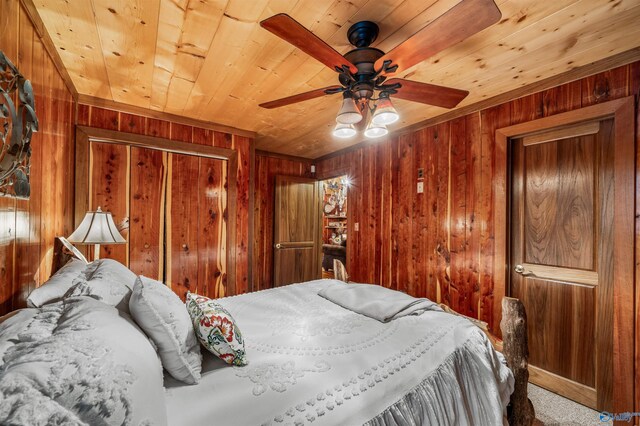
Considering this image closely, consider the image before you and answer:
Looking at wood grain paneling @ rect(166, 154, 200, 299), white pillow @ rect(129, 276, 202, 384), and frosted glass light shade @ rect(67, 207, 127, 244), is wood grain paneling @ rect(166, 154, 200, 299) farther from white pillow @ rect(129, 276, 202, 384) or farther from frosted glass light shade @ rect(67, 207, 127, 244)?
white pillow @ rect(129, 276, 202, 384)

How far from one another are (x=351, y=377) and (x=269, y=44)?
6.27 ft

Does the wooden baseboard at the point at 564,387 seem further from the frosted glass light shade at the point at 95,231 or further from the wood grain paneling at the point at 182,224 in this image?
the frosted glass light shade at the point at 95,231

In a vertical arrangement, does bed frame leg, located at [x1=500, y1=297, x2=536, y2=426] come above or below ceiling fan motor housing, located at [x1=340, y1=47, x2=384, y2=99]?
below

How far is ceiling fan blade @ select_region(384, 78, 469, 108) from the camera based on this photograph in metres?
1.67

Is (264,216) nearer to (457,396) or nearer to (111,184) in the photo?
→ (111,184)

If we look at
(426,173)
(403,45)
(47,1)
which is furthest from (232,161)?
(403,45)

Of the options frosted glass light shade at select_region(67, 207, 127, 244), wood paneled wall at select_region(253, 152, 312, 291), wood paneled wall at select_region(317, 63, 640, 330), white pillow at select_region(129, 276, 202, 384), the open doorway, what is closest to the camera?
white pillow at select_region(129, 276, 202, 384)

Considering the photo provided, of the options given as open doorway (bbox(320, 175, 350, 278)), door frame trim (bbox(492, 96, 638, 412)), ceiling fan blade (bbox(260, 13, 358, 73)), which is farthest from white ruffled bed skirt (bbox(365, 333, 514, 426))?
open doorway (bbox(320, 175, 350, 278))

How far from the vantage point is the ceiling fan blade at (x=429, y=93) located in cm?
167

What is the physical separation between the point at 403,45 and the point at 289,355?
1.52 metres

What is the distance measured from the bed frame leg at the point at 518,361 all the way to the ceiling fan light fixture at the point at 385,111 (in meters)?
1.24

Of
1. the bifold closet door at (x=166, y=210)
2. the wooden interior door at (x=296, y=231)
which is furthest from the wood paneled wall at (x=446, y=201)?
the bifold closet door at (x=166, y=210)

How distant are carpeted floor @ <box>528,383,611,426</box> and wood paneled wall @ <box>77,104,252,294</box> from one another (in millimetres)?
3003

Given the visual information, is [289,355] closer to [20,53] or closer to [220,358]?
[220,358]
